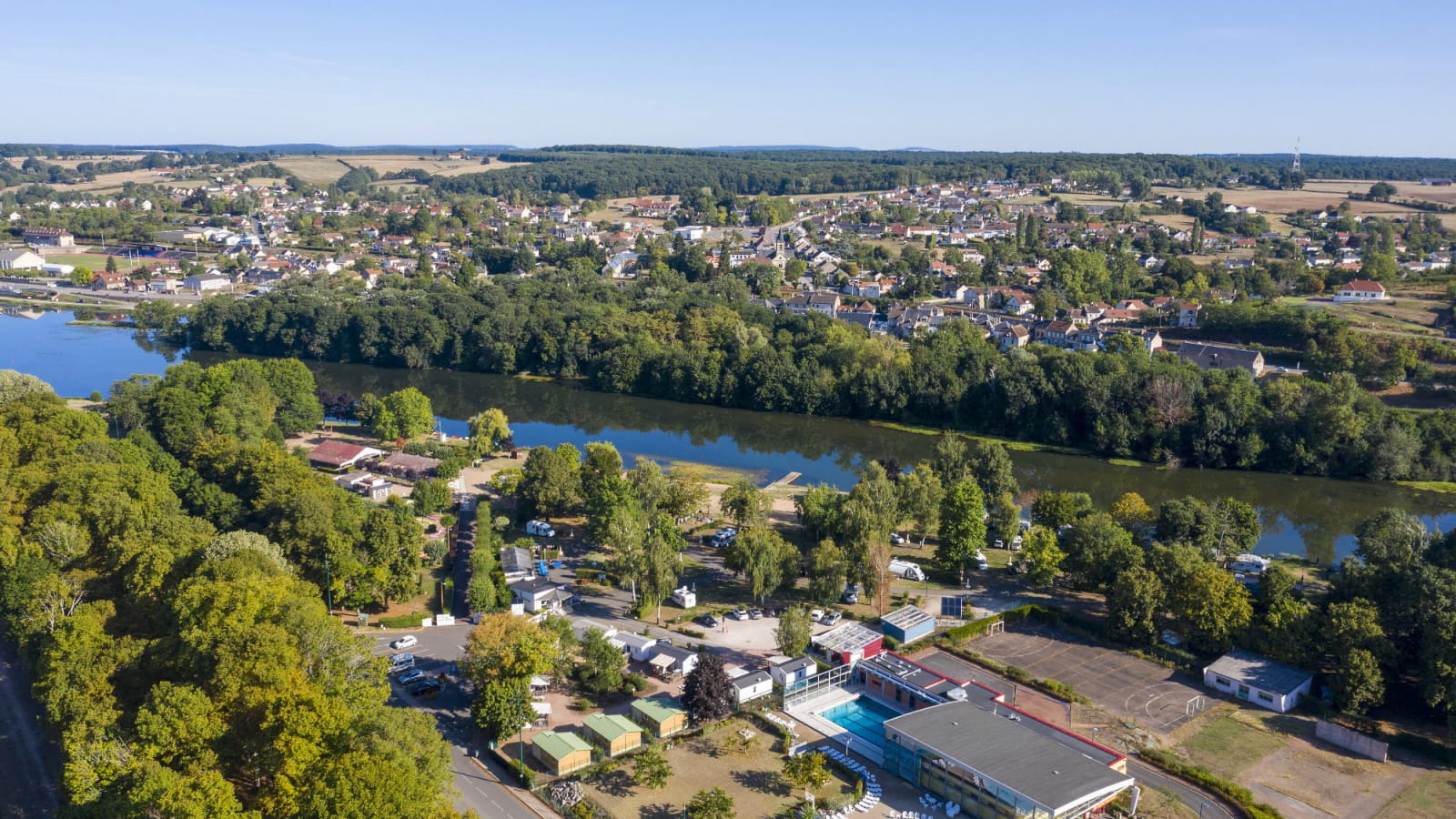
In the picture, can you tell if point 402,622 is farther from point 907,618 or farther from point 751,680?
point 907,618

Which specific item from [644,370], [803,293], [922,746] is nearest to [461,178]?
[803,293]

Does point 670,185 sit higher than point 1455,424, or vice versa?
point 670,185

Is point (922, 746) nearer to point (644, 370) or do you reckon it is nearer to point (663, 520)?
point (663, 520)

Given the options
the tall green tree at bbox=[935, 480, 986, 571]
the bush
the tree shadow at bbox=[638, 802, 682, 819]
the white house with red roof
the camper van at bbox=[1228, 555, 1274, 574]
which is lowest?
the tree shadow at bbox=[638, 802, 682, 819]

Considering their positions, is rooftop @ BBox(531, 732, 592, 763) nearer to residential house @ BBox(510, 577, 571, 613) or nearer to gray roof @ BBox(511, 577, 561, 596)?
residential house @ BBox(510, 577, 571, 613)

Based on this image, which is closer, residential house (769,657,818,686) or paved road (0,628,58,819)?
paved road (0,628,58,819)

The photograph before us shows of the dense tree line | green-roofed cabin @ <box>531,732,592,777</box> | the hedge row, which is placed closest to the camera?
the dense tree line

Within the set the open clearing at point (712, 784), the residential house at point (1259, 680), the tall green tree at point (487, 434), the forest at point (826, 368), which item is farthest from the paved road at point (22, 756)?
the forest at point (826, 368)

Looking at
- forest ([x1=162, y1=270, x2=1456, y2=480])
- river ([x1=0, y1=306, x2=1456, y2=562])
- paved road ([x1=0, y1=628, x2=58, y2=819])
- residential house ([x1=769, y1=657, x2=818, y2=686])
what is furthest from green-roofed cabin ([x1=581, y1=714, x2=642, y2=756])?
forest ([x1=162, y1=270, x2=1456, y2=480])
